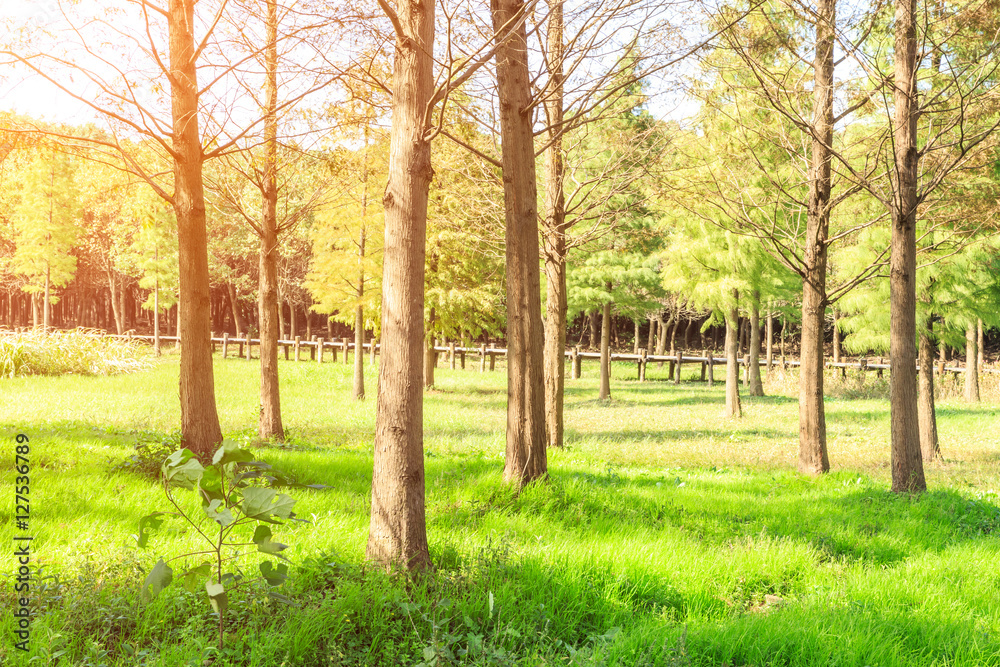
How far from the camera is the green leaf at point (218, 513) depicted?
2170mm

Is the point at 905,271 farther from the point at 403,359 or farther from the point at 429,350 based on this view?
the point at 429,350

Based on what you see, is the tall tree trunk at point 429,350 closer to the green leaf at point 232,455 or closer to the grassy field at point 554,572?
the grassy field at point 554,572

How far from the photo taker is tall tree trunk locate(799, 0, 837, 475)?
8.52 metres

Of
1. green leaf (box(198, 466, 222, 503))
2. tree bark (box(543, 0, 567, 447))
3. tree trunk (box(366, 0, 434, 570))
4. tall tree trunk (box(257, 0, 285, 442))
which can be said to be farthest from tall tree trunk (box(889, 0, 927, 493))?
tall tree trunk (box(257, 0, 285, 442))

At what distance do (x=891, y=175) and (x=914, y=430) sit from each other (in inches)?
119

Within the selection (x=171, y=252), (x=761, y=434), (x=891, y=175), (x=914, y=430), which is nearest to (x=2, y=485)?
(x=914, y=430)

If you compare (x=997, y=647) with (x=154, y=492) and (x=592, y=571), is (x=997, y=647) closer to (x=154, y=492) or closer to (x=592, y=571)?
(x=592, y=571)

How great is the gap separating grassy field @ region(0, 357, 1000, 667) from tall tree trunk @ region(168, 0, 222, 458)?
0.89 meters

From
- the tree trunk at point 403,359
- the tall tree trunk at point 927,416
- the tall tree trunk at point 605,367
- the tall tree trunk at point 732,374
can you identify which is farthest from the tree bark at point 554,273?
the tall tree trunk at point 605,367

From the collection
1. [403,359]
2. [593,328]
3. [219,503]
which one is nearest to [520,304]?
[403,359]

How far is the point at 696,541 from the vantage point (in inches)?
197

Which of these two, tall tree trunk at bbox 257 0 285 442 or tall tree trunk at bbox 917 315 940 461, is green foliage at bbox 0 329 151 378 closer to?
→ tall tree trunk at bbox 257 0 285 442

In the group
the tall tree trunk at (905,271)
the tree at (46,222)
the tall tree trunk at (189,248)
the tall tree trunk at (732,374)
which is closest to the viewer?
the tall tree trunk at (189,248)

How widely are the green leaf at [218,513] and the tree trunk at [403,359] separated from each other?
1414 millimetres
